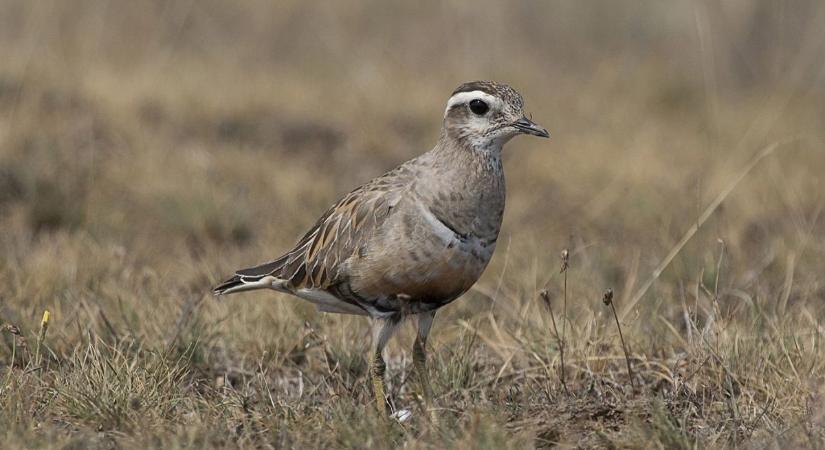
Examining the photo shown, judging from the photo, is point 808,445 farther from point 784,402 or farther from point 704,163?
point 704,163

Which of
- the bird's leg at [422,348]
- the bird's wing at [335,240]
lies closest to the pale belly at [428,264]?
the bird's wing at [335,240]

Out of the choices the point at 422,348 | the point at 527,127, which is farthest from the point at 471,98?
the point at 422,348

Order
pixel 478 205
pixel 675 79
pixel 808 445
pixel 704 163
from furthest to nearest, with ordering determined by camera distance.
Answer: pixel 675 79 < pixel 704 163 < pixel 478 205 < pixel 808 445

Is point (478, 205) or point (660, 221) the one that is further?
point (660, 221)

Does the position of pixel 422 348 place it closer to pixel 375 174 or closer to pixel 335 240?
pixel 335 240

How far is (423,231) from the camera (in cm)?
481

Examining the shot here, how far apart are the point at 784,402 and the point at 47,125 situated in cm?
683

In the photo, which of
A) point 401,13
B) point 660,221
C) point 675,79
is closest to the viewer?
point 660,221

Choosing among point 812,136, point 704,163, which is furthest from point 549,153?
point 812,136

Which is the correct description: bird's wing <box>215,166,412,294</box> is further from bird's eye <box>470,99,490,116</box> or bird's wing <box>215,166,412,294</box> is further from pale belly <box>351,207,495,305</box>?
bird's eye <box>470,99,490,116</box>

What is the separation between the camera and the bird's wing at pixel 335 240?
509cm

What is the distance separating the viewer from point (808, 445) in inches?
168

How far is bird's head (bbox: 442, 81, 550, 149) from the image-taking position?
5.03 metres

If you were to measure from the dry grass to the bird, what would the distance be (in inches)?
11.8
